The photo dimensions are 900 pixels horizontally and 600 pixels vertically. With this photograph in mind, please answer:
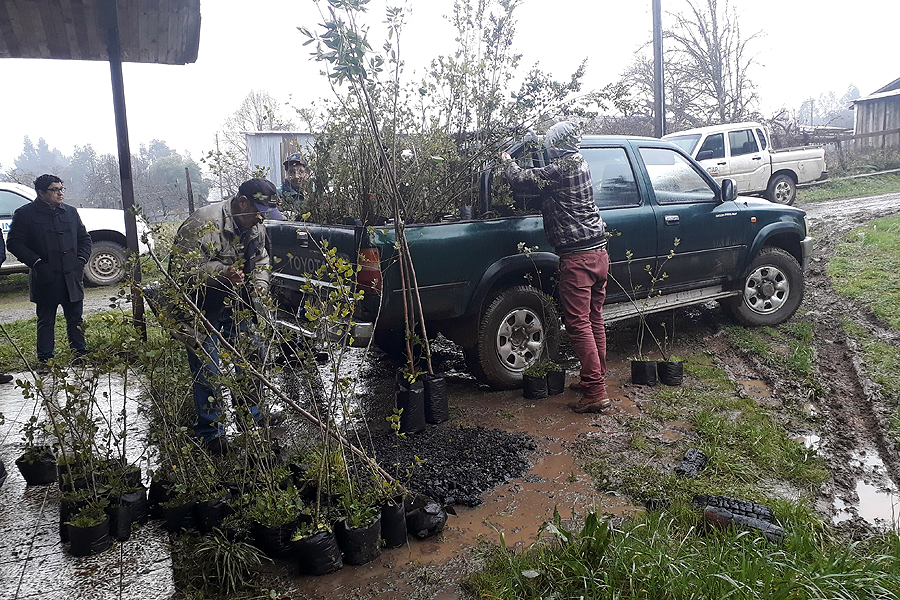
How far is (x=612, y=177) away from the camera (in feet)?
19.2

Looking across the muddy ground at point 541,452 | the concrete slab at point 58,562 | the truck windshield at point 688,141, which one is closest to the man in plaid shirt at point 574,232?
the muddy ground at point 541,452

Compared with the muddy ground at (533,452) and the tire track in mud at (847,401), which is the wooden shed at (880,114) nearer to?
the tire track in mud at (847,401)

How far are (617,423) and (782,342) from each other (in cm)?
284

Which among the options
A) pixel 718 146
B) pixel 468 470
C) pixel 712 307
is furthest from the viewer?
pixel 718 146

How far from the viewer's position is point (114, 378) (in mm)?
6348

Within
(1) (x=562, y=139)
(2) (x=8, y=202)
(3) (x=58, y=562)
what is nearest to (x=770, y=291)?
(1) (x=562, y=139)

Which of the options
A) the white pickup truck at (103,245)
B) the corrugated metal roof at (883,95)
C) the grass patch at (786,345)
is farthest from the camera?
the corrugated metal roof at (883,95)

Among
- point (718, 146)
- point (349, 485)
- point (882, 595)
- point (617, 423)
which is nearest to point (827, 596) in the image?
point (882, 595)

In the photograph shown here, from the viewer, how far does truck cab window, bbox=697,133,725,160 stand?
1432 centimetres

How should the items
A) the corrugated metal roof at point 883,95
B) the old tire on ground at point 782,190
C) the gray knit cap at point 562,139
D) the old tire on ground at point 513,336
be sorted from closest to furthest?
the gray knit cap at point 562,139, the old tire on ground at point 513,336, the old tire on ground at point 782,190, the corrugated metal roof at point 883,95

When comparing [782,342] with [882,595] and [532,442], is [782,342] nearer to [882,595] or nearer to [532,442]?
[532,442]

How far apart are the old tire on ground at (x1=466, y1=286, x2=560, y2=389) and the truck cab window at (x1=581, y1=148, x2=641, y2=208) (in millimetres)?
1094

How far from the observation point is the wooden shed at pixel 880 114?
1017 inches

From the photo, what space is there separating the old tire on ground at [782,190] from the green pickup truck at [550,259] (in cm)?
954
